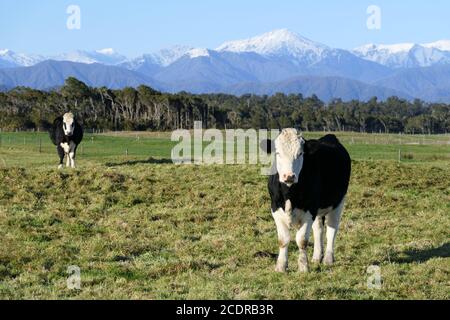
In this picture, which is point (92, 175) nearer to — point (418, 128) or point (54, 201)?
point (54, 201)

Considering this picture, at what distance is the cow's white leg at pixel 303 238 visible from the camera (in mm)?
10453

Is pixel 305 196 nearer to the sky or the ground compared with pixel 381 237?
nearer to the sky

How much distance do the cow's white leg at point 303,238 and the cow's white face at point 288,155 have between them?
77 centimetres

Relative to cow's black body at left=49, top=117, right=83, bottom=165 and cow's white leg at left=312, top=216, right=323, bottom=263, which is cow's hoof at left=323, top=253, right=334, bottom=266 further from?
cow's black body at left=49, top=117, right=83, bottom=165

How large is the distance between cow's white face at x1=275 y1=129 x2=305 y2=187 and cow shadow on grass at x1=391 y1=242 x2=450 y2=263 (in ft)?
10.4

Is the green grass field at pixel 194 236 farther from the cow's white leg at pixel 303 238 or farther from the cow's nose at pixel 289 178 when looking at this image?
the cow's nose at pixel 289 178

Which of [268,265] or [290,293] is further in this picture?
[268,265]

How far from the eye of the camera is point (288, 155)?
1021 centimetres

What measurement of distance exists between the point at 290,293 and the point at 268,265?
93.1 inches

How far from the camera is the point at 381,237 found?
46.3 feet

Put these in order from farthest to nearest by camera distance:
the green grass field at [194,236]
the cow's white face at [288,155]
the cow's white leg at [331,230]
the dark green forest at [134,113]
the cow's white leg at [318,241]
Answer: the dark green forest at [134,113]
the cow's white leg at [318,241]
the cow's white leg at [331,230]
the cow's white face at [288,155]
the green grass field at [194,236]

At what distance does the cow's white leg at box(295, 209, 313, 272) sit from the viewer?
10.5m

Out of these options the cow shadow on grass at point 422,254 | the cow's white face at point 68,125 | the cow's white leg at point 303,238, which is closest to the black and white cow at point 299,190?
the cow's white leg at point 303,238
